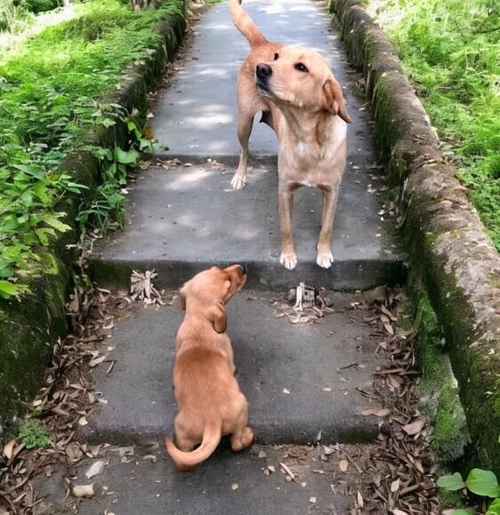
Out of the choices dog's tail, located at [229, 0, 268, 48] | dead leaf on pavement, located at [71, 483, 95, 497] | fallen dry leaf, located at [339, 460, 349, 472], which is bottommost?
dead leaf on pavement, located at [71, 483, 95, 497]

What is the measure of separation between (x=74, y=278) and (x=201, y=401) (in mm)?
1659

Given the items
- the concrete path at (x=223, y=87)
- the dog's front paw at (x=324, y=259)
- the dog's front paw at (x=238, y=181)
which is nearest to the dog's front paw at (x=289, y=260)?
the dog's front paw at (x=324, y=259)

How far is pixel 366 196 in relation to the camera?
4.98 m

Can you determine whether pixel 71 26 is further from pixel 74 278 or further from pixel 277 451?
pixel 277 451

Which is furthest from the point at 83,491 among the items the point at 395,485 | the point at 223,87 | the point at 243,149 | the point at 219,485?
the point at 223,87

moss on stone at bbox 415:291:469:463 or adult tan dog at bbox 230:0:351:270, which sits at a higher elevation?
adult tan dog at bbox 230:0:351:270

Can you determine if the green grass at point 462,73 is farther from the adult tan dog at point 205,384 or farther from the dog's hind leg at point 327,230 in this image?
the adult tan dog at point 205,384

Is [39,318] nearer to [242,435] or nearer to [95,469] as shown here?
[95,469]

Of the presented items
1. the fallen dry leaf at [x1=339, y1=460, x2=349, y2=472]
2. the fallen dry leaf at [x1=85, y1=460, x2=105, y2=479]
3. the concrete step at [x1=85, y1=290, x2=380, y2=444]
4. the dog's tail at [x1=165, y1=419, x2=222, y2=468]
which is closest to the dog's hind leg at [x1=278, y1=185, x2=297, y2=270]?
the concrete step at [x1=85, y1=290, x2=380, y2=444]

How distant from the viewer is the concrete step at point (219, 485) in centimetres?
292

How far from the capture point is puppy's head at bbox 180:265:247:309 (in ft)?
10.9

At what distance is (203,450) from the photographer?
2727 millimetres

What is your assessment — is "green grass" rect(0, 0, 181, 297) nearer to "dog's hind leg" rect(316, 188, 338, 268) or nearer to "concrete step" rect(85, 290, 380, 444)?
"concrete step" rect(85, 290, 380, 444)

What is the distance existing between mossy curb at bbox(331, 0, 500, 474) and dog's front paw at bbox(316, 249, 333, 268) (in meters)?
0.56
